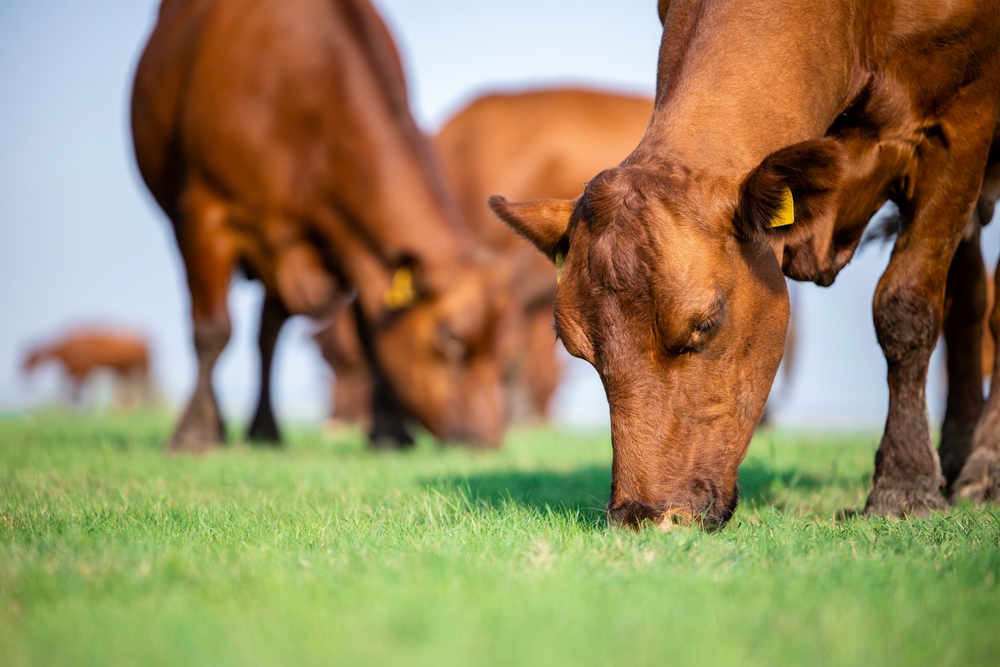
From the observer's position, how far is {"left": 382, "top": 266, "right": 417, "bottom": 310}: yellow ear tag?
25.2 ft

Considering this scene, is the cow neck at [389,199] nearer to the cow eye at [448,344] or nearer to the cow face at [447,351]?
the cow face at [447,351]

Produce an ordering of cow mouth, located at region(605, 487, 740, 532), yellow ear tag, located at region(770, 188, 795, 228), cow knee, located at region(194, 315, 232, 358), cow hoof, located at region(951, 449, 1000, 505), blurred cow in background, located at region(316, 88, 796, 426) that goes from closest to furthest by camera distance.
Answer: cow mouth, located at region(605, 487, 740, 532) < yellow ear tag, located at region(770, 188, 795, 228) < cow hoof, located at region(951, 449, 1000, 505) < cow knee, located at region(194, 315, 232, 358) < blurred cow in background, located at region(316, 88, 796, 426)

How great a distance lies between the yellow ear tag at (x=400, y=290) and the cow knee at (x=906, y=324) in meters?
4.34

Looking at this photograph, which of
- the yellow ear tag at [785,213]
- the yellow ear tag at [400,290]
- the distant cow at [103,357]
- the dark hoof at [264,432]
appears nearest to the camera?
the yellow ear tag at [785,213]

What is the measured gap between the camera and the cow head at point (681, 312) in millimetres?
3066

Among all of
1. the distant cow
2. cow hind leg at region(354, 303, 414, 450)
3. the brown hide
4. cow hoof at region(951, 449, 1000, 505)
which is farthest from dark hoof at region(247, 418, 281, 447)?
the brown hide

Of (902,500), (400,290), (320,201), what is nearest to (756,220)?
(902,500)

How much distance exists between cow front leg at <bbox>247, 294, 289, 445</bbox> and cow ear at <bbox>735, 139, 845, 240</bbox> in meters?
5.50

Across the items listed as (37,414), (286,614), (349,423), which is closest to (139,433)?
(37,414)

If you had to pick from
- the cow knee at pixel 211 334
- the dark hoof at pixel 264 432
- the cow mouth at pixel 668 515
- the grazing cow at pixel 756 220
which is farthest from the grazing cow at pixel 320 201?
the cow mouth at pixel 668 515

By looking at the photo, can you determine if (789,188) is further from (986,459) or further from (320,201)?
(320,201)

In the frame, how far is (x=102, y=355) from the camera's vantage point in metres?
27.7

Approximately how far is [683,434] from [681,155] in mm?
943

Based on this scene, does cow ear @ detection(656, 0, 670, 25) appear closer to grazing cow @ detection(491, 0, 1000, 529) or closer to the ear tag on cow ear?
grazing cow @ detection(491, 0, 1000, 529)
